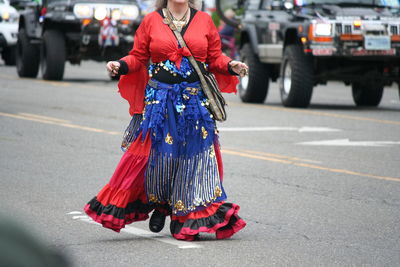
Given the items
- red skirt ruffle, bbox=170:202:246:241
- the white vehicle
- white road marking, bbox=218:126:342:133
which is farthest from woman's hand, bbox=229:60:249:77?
the white vehicle

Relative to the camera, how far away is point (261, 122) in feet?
44.5

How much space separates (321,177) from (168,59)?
333 centimetres

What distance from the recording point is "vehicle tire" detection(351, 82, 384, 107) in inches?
674

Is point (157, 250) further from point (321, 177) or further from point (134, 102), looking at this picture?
point (321, 177)

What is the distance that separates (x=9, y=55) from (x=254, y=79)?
13.2m

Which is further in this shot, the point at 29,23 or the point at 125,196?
the point at 29,23

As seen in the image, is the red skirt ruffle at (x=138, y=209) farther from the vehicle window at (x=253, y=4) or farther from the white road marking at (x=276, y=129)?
the vehicle window at (x=253, y=4)

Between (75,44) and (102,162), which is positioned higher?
(102,162)

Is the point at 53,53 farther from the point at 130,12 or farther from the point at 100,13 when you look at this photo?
the point at 130,12

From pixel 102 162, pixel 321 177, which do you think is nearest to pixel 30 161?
pixel 102 162

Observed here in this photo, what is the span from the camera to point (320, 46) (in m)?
14.9

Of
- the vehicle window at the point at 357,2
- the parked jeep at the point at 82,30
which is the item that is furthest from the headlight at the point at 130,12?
the vehicle window at the point at 357,2

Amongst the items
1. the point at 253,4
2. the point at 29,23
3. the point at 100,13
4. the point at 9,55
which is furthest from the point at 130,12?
the point at 9,55

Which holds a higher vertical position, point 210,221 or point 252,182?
point 210,221
